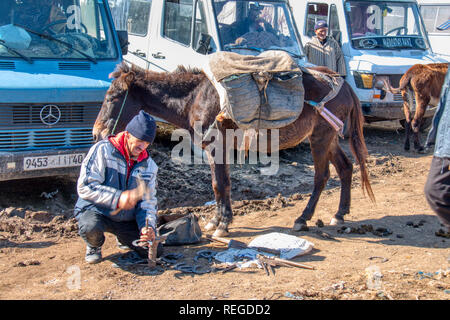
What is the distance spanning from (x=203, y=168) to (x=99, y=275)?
3718 mm

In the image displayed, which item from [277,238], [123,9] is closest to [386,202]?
[277,238]

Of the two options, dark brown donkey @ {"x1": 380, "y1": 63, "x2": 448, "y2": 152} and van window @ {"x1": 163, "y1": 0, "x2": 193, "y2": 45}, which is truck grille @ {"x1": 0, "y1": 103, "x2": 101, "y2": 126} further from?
dark brown donkey @ {"x1": 380, "y1": 63, "x2": 448, "y2": 152}

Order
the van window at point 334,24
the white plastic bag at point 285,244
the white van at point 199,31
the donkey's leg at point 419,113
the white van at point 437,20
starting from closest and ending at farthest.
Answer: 1. the white plastic bag at point 285,244
2. the white van at point 199,31
3. the donkey's leg at point 419,113
4. the van window at point 334,24
5. the white van at point 437,20

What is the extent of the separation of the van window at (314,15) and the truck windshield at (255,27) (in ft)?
7.67

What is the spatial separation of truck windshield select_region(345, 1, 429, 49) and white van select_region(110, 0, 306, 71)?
2408 millimetres

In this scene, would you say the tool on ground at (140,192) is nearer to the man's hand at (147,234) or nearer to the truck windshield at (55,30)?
the man's hand at (147,234)

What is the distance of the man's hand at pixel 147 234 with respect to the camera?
14.3 ft

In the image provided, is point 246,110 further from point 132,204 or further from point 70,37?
point 70,37

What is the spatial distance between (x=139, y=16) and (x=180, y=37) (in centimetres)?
129

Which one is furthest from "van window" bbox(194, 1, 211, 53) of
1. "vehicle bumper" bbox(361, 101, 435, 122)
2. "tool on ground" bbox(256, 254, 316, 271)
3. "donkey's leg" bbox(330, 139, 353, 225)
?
"tool on ground" bbox(256, 254, 316, 271)

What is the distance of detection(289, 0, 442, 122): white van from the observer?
10.3m

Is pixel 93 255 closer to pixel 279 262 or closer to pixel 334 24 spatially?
pixel 279 262

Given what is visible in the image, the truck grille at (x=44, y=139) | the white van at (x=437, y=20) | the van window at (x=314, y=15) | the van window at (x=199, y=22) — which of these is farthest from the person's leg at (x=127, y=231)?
the white van at (x=437, y=20)

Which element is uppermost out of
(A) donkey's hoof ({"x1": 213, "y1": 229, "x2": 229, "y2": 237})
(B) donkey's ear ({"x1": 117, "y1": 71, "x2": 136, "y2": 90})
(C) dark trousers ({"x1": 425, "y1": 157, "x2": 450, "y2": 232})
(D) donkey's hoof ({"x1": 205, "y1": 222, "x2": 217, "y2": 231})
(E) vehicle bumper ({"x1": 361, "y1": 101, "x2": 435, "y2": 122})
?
(B) donkey's ear ({"x1": 117, "y1": 71, "x2": 136, "y2": 90})
